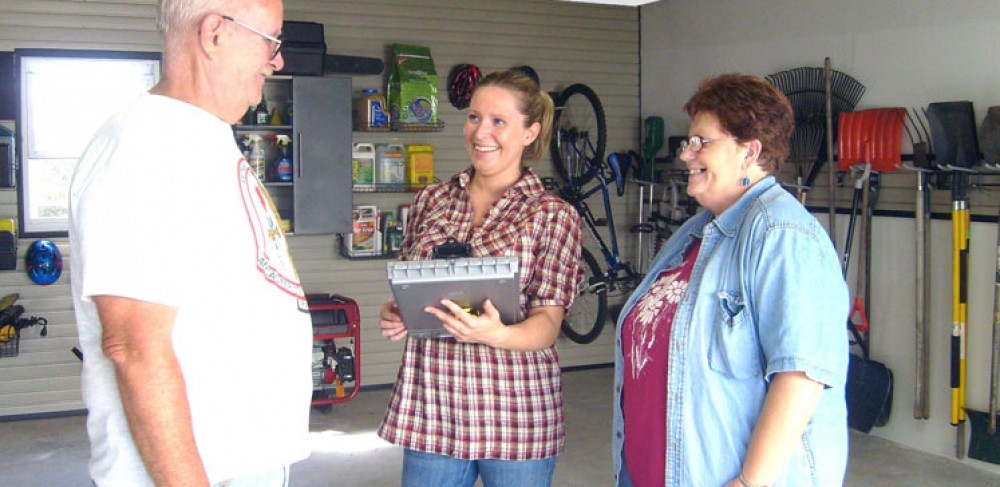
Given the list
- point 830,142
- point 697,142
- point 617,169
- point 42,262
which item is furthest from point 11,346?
point 830,142

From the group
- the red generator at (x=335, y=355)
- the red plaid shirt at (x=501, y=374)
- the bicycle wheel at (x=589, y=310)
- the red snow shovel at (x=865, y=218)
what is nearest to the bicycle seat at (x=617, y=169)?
the bicycle wheel at (x=589, y=310)

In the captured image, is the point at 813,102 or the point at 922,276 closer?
the point at 922,276

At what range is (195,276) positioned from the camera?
1.41 m

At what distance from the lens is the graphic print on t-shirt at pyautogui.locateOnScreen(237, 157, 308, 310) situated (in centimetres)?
152

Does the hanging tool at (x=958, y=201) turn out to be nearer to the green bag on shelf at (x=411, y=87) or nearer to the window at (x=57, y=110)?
the green bag on shelf at (x=411, y=87)

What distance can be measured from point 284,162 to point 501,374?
404 cm

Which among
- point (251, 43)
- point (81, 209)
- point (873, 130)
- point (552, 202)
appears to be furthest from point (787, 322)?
point (873, 130)

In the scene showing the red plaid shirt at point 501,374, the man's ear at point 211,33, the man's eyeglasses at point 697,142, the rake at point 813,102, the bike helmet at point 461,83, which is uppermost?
the bike helmet at point 461,83

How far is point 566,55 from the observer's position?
A: 7.11 m

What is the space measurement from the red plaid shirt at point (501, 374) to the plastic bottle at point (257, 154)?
380 centimetres

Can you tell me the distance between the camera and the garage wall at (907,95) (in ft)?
15.5

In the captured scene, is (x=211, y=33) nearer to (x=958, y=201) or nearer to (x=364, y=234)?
(x=958, y=201)

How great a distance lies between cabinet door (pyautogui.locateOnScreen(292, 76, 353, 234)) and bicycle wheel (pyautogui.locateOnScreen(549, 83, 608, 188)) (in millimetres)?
1790

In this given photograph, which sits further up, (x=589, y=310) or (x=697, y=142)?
(x=697, y=142)
